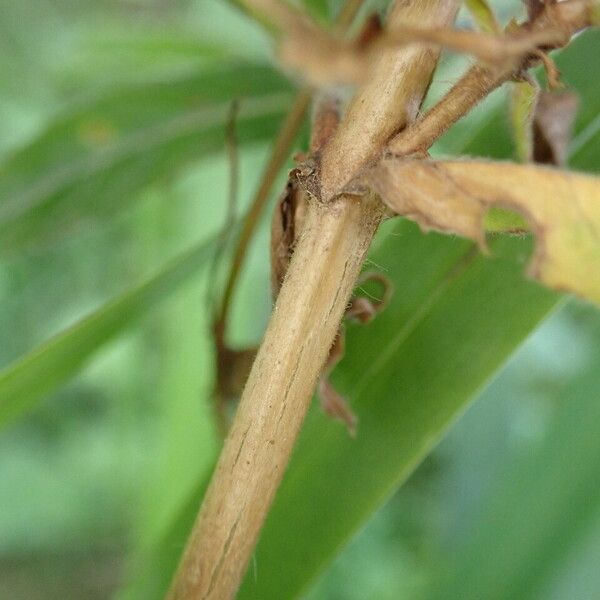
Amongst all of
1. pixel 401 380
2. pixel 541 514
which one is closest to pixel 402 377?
pixel 401 380

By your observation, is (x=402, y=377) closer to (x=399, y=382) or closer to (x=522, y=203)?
(x=399, y=382)

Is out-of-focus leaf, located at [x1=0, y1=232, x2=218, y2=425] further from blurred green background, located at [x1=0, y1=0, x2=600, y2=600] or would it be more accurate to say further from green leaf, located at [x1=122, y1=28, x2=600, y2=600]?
green leaf, located at [x1=122, y1=28, x2=600, y2=600]

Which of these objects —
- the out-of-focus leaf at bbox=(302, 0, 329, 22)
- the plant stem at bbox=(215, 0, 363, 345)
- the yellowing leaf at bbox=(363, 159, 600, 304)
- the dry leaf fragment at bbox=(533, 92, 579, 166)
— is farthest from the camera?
the out-of-focus leaf at bbox=(302, 0, 329, 22)

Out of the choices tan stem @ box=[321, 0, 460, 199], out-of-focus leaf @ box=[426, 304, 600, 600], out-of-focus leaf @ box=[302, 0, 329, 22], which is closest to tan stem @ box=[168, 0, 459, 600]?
tan stem @ box=[321, 0, 460, 199]

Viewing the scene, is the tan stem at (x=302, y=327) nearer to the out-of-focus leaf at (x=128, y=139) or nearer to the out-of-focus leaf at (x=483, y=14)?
the out-of-focus leaf at (x=483, y=14)

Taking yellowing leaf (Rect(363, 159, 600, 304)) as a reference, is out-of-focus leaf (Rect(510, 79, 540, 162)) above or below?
above

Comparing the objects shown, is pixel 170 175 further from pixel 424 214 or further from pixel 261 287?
pixel 424 214
